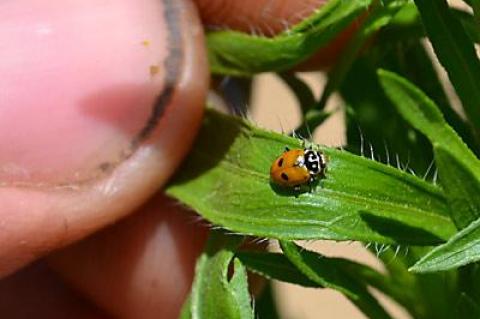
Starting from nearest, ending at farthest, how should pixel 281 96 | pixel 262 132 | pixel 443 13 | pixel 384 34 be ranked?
1. pixel 443 13
2. pixel 262 132
3. pixel 384 34
4. pixel 281 96

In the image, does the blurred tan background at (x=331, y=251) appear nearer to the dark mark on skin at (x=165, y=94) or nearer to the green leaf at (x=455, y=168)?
the dark mark on skin at (x=165, y=94)

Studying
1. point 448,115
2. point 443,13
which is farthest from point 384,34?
point 443,13

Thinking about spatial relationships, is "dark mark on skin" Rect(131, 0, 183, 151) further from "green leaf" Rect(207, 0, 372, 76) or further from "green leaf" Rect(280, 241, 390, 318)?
"green leaf" Rect(280, 241, 390, 318)

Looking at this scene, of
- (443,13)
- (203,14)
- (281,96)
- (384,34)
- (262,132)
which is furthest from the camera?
(281,96)

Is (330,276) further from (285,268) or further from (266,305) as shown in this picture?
(266,305)

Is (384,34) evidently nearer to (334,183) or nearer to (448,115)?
(448,115)

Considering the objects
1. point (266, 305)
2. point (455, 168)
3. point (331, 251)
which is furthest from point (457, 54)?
point (331, 251)
